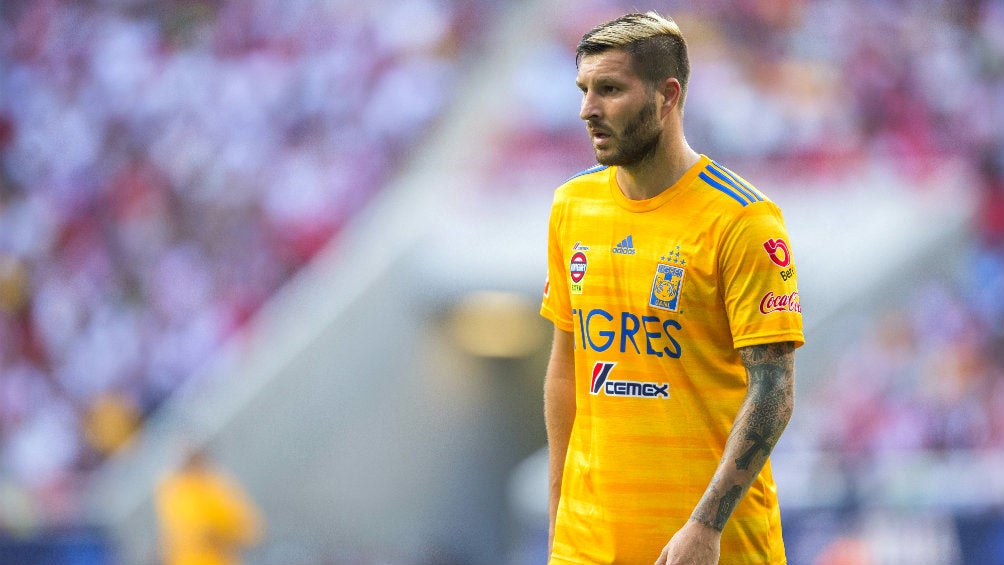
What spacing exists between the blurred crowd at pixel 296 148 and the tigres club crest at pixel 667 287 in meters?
7.97

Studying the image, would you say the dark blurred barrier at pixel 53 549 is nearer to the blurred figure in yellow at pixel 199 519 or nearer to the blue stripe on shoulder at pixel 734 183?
the blurred figure in yellow at pixel 199 519

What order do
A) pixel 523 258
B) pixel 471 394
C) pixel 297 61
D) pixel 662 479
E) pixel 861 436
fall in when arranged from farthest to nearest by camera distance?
pixel 297 61 → pixel 471 394 → pixel 523 258 → pixel 861 436 → pixel 662 479

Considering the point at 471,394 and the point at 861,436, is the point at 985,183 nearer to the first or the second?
the point at 861,436

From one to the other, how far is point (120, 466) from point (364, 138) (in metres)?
4.19

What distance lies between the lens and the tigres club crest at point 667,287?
3199 mm

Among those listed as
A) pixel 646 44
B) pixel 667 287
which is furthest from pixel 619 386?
pixel 646 44

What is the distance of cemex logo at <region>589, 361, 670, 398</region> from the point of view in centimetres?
324

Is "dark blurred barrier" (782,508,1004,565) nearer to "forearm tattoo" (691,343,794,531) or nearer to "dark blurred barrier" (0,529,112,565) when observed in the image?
"dark blurred barrier" (0,529,112,565)

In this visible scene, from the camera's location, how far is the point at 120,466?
1360 cm

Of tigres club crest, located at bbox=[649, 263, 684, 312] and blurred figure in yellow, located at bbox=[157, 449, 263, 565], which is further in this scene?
blurred figure in yellow, located at bbox=[157, 449, 263, 565]

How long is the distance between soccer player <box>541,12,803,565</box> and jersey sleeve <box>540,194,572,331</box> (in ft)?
0.53

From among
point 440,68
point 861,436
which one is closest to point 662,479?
point 861,436

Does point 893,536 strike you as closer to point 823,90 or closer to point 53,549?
point 823,90

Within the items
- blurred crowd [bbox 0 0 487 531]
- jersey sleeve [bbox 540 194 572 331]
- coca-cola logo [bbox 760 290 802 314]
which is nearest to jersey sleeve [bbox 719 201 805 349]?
coca-cola logo [bbox 760 290 802 314]
